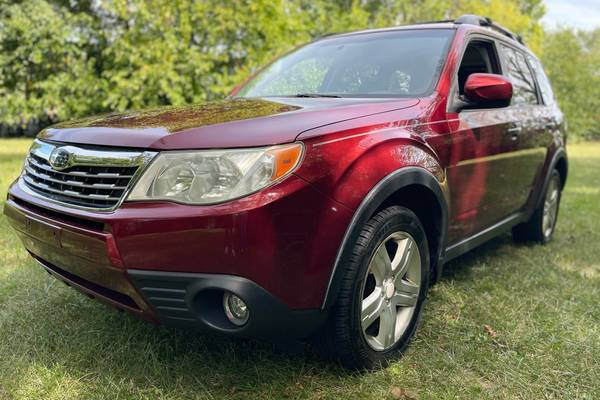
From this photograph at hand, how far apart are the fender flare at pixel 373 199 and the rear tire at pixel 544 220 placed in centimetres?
230

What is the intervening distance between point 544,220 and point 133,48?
1004 cm

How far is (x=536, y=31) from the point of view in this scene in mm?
24406

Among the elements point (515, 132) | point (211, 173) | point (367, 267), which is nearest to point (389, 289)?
point (367, 267)

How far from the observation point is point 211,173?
5.67 feet

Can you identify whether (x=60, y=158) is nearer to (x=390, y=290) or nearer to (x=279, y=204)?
(x=279, y=204)

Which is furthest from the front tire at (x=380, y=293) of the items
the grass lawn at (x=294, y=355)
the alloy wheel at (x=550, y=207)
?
the alloy wheel at (x=550, y=207)

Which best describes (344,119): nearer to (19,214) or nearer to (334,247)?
(334,247)

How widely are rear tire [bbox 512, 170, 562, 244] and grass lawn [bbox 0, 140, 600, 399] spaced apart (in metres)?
1.02

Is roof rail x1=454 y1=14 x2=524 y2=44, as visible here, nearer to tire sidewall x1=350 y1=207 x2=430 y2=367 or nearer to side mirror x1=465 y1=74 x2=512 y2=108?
side mirror x1=465 y1=74 x2=512 y2=108

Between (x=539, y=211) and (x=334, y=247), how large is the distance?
3.08 m

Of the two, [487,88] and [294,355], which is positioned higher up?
[487,88]

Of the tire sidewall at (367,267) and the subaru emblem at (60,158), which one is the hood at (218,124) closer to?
the subaru emblem at (60,158)

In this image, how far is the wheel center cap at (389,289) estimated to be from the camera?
225 centimetres

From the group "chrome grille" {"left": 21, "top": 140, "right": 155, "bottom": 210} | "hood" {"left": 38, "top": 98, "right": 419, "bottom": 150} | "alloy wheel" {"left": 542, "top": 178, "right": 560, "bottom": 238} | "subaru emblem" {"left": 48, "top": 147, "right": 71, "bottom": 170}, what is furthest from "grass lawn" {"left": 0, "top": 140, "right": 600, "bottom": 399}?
"alloy wheel" {"left": 542, "top": 178, "right": 560, "bottom": 238}
